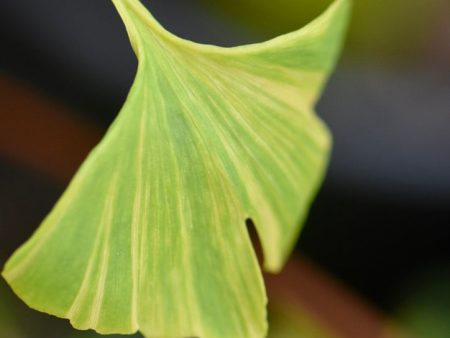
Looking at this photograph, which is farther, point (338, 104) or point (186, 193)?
point (338, 104)

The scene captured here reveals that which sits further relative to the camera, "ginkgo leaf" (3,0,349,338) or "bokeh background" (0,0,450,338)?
"bokeh background" (0,0,450,338)

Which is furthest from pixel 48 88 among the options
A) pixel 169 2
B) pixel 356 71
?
pixel 356 71

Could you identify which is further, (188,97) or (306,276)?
(306,276)

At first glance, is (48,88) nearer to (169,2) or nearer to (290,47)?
(169,2)

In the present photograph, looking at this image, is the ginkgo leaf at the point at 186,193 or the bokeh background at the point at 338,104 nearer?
the ginkgo leaf at the point at 186,193
